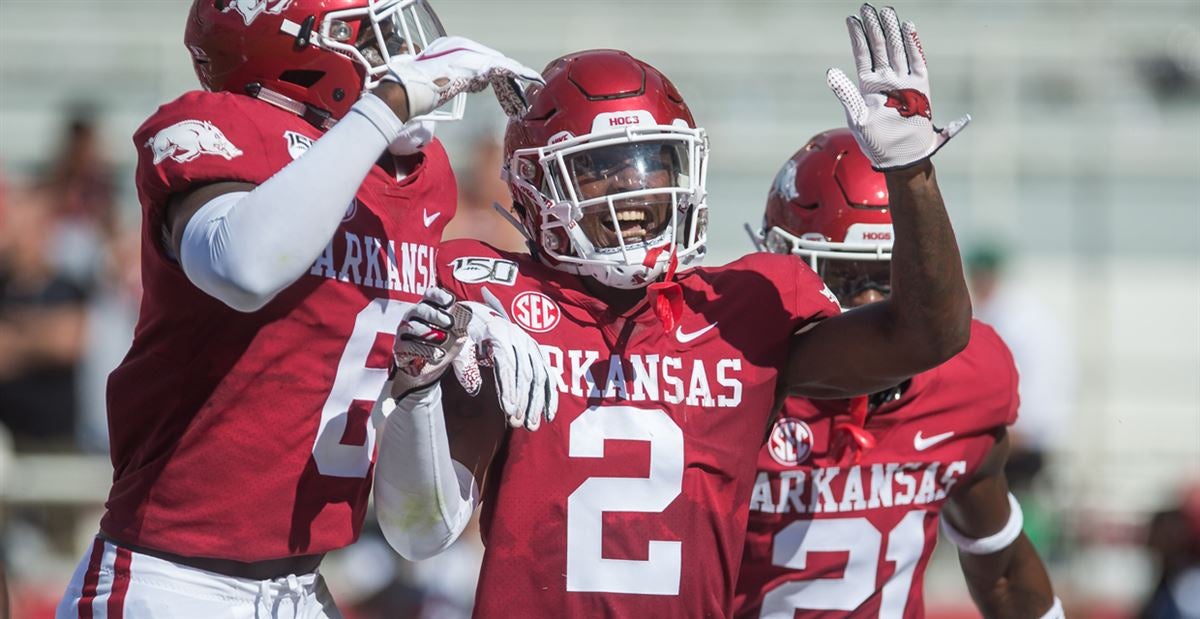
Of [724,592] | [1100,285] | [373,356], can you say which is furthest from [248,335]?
[1100,285]

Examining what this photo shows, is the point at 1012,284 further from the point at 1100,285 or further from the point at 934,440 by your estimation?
the point at 934,440

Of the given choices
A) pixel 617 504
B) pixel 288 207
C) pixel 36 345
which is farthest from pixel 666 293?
pixel 36 345

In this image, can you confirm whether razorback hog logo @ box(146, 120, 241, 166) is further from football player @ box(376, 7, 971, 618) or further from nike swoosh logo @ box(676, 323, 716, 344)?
nike swoosh logo @ box(676, 323, 716, 344)

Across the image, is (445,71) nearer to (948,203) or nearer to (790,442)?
(790,442)

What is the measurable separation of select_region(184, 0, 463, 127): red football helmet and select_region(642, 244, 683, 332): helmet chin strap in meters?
0.45

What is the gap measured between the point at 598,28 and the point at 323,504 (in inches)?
284

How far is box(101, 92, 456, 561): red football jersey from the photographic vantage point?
2.66m

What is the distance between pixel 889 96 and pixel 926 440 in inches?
39.3

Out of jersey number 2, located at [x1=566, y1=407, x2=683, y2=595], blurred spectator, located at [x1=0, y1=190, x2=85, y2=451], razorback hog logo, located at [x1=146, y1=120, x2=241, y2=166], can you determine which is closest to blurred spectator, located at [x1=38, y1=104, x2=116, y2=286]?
blurred spectator, located at [x1=0, y1=190, x2=85, y2=451]

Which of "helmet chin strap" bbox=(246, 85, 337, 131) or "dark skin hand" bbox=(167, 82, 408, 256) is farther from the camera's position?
"helmet chin strap" bbox=(246, 85, 337, 131)

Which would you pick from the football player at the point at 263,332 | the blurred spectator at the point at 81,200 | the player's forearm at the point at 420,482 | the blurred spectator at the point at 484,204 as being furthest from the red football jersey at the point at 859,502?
the blurred spectator at the point at 81,200

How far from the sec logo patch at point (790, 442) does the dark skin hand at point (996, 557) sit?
421mm

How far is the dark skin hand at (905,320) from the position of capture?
269 centimetres

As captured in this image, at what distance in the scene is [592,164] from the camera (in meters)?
2.86
